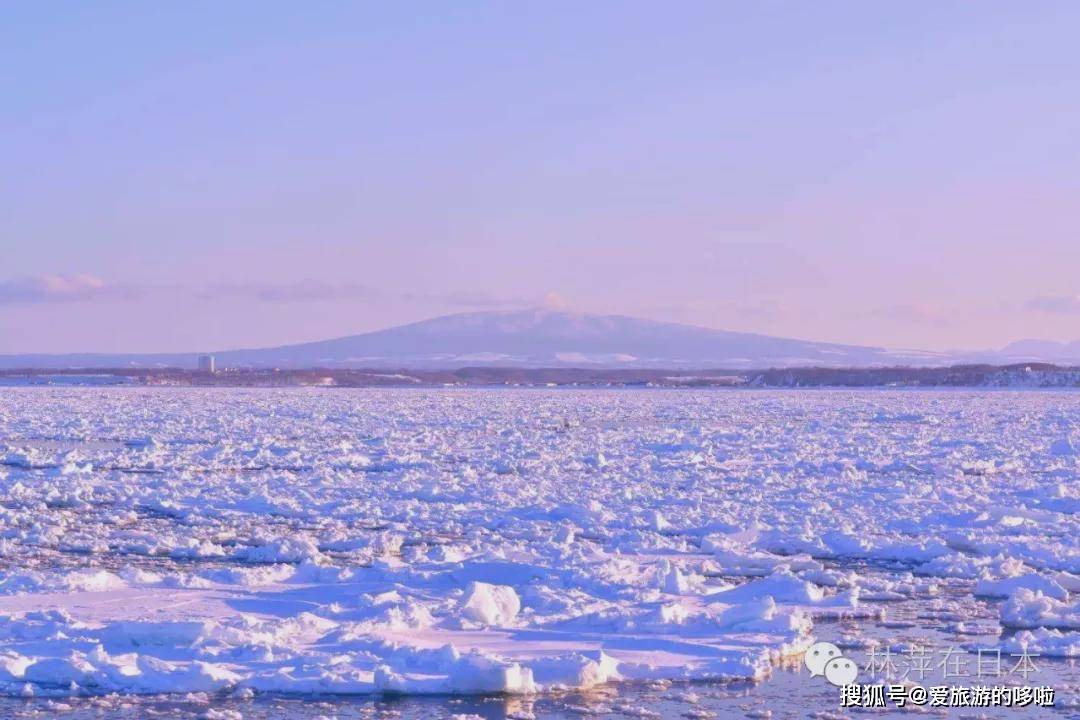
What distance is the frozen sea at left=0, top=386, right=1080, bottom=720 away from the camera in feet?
20.1

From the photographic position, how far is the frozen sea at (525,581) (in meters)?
6.12

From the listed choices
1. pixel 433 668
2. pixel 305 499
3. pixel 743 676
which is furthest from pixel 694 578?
pixel 305 499

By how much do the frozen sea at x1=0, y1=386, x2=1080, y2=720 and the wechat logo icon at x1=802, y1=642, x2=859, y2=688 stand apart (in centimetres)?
6

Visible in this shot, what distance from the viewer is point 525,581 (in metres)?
8.55

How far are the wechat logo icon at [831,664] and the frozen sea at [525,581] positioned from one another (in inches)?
2.5

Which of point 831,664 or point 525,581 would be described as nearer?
point 831,664

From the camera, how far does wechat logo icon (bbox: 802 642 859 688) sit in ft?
21.0

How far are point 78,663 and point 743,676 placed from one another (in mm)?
3146

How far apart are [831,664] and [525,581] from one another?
2498 mm

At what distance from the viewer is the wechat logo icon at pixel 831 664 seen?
639 cm

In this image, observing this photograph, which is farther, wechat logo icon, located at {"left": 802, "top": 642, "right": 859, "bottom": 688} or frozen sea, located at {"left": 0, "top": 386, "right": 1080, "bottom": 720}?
wechat logo icon, located at {"left": 802, "top": 642, "right": 859, "bottom": 688}

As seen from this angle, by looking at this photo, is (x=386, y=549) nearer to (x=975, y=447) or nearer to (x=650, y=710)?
(x=650, y=710)

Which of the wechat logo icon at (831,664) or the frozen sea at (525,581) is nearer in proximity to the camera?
the frozen sea at (525,581)

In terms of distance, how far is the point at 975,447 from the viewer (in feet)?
68.9
